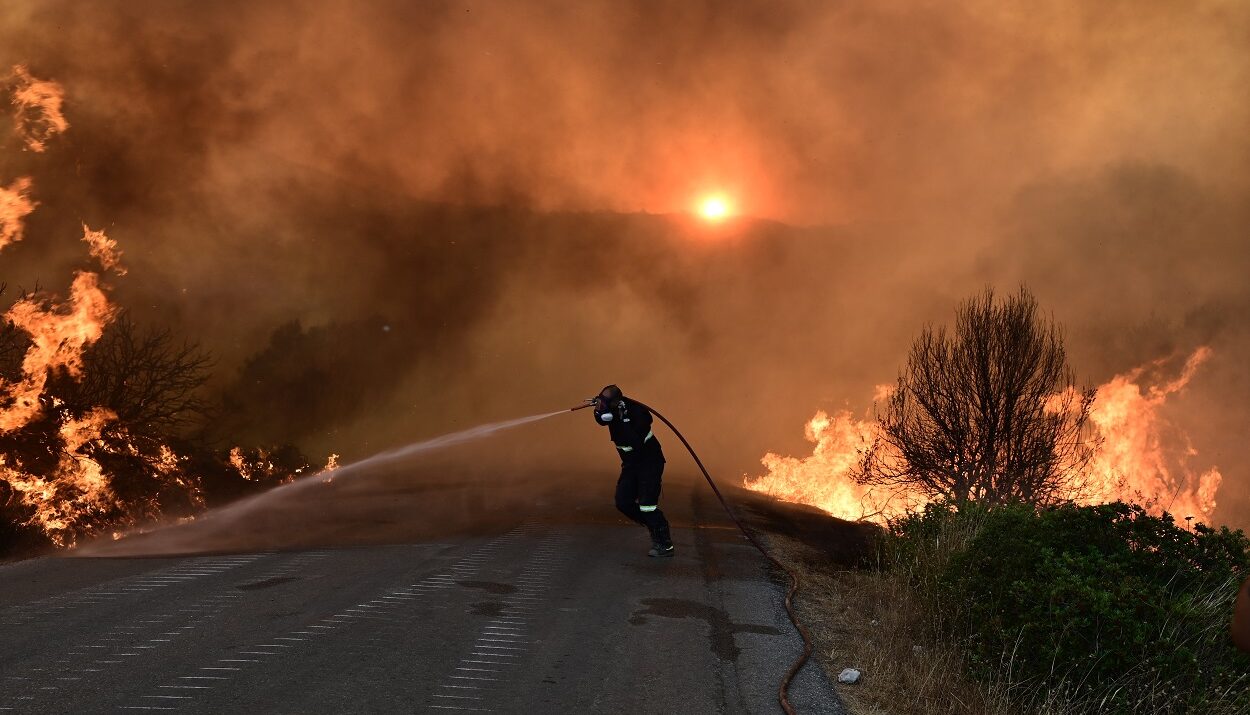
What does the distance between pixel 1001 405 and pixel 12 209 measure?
27032mm

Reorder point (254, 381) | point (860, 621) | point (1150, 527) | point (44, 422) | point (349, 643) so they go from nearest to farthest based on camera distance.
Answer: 1. point (349, 643)
2. point (1150, 527)
3. point (860, 621)
4. point (44, 422)
5. point (254, 381)

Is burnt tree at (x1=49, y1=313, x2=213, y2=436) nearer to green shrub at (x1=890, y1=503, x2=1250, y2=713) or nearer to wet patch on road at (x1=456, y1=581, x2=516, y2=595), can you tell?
wet patch on road at (x1=456, y1=581, x2=516, y2=595)

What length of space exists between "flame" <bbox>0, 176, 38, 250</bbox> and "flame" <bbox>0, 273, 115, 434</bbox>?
1.92 m

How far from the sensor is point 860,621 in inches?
313

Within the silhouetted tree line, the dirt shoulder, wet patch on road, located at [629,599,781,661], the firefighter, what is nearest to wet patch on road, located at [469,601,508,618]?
wet patch on road, located at [629,599,781,661]

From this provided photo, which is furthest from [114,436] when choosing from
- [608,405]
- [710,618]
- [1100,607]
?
[1100,607]

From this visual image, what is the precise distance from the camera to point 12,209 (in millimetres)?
17969

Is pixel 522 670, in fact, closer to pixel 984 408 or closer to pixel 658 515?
pixel 658 515

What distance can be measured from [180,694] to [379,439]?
131 ft

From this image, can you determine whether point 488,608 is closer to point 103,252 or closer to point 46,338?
point 46,338

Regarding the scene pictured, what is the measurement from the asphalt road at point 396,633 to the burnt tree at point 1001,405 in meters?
18.1

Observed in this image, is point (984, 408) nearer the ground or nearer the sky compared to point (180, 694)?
nearer the sky

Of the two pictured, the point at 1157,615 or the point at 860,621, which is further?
the point at 860,621

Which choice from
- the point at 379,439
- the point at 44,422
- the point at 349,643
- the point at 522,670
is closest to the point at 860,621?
the point at 522,670
